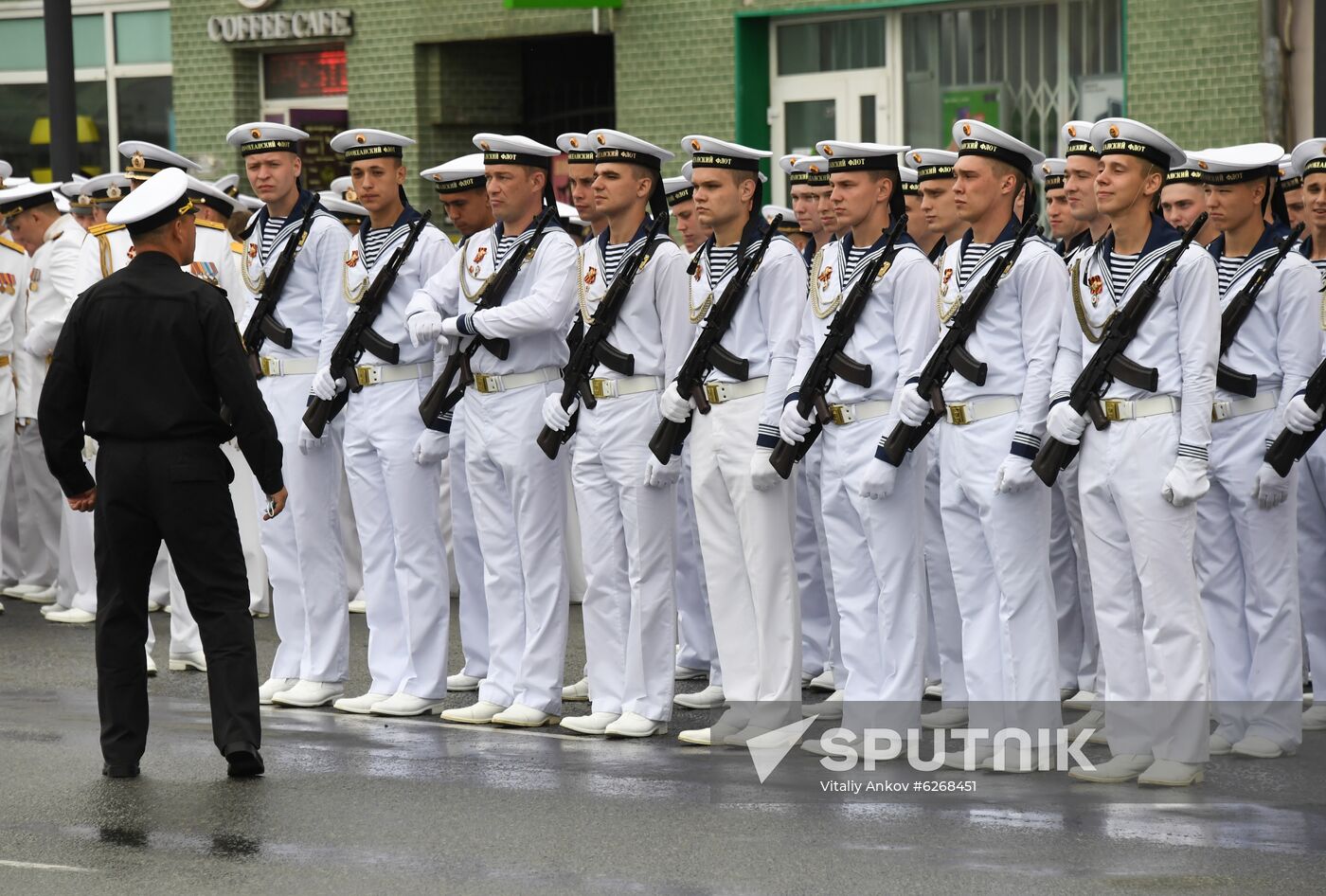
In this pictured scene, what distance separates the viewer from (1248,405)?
847 cm

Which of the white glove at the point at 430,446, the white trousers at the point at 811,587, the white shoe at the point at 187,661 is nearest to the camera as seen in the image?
the white glove at the point at 430,446

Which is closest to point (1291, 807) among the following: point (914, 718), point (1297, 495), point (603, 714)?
point (914, 718)

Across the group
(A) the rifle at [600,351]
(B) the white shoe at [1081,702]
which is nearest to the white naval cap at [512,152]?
(A) the rifle at [600,351]

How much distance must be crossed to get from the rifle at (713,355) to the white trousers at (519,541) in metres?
0.74

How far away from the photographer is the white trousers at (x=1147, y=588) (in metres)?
7.57

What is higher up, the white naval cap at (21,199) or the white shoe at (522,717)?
the white naval cap at (21,199)

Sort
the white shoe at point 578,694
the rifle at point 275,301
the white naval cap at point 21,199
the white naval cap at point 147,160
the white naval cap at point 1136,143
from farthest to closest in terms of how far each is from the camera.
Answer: the white naval cap at point 21,199, the white naval cap at point 147,160, the white shoe at point 578,694, the rifle at point 275,301, the white naval cap at point 1136,143

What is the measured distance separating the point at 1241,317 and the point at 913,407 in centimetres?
147

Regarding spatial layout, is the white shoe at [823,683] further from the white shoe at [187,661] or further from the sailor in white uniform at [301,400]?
the white shoe at [187,661]

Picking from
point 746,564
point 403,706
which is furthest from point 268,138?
point 746,564

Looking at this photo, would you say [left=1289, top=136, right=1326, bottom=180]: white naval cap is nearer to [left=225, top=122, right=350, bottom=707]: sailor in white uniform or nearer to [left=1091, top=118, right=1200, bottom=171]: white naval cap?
[left=1091, top=118, right=1200, bottom=171]: white naval cap

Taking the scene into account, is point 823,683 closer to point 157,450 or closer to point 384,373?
point 384,373

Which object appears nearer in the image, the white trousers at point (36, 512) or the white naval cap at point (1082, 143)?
the white naval cap at point (1082, 143)

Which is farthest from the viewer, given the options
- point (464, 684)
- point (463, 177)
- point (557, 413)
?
point (464, 684)
